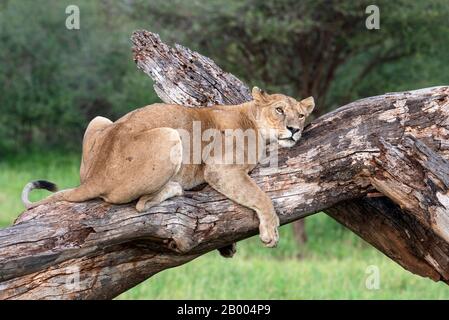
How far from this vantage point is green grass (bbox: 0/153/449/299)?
31.8 feet

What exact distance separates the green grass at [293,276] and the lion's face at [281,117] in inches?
164

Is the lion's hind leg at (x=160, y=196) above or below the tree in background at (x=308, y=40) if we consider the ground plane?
below

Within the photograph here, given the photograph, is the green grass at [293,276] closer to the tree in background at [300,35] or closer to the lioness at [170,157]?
the tree in background at [300,35]

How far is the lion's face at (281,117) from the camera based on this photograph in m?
5.38

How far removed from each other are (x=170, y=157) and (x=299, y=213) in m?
0.85

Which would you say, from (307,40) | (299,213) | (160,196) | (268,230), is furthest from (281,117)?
(307,40)

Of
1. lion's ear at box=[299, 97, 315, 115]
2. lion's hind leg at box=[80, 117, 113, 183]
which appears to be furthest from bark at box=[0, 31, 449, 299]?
lion's hind leg at box=[80, 117, 113, 183]

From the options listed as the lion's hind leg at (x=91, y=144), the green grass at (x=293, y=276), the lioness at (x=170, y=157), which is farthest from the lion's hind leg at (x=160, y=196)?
the green grass at (x=293, y=276)

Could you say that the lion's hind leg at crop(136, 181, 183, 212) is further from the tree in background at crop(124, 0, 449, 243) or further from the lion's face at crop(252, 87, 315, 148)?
the tree in background at crop(124, 0, 449, 243)

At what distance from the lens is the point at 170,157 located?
5039 mm

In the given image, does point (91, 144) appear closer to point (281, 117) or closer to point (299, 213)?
point (281, 117)

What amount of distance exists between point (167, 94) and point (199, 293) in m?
3.84

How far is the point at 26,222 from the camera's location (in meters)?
4.72

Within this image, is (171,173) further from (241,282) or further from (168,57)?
(241,282)
